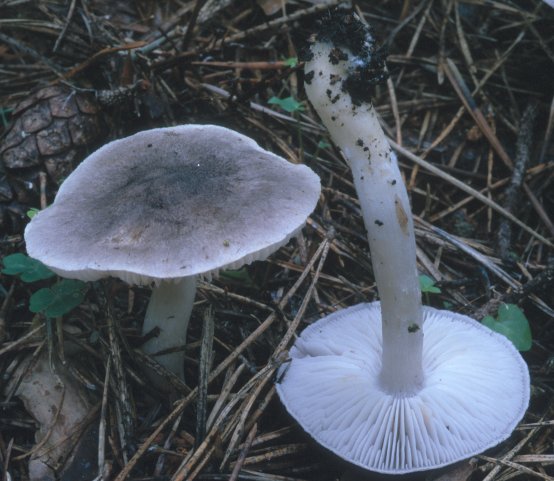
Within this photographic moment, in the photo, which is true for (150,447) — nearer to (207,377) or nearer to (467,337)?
(207,377)

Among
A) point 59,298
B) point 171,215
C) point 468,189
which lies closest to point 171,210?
point 171,215

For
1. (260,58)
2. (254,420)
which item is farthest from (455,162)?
(254,420)

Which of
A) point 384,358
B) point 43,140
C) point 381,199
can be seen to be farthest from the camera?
point 43,140

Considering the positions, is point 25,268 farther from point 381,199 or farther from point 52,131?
point 381,199

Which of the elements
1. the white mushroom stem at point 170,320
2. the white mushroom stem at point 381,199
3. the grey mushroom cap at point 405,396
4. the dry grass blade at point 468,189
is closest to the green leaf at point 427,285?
the grey mushroom cap at point 405,396

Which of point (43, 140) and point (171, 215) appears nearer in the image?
point (171, 215)

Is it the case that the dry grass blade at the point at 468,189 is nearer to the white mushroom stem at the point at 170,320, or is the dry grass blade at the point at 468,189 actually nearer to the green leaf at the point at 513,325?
the green leaf at the point at 513,325

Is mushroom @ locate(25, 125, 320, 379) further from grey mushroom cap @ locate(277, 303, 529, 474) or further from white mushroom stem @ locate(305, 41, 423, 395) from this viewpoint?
grey mushroom cap @ locate(277, 303, 529, 474)
